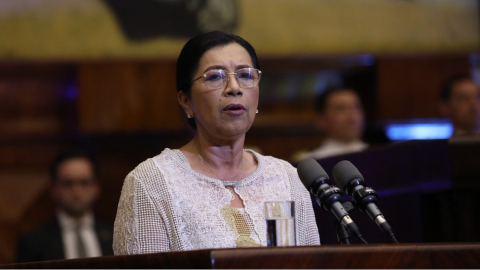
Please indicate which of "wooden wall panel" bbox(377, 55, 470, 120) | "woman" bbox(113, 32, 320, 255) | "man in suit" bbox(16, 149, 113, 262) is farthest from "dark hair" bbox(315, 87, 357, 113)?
"woman" bbox(113, 32, 320, 255)

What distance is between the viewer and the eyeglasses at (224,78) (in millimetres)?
2486

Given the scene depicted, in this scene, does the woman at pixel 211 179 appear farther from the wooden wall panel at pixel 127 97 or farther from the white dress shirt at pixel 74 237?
the wooden wall panel at pixel 127 97

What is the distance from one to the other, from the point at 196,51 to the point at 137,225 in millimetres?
581

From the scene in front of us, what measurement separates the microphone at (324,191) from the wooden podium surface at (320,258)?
0.20 m

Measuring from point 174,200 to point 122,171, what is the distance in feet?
12.3

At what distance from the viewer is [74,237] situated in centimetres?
471

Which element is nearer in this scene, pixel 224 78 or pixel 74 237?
pixel 224 78

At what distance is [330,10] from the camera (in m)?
6.46

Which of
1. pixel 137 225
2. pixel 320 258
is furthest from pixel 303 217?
pixel 320 258

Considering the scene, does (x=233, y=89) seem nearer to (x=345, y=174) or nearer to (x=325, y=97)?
(x=345, y=174)

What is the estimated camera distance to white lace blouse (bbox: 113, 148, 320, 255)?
2.37 m

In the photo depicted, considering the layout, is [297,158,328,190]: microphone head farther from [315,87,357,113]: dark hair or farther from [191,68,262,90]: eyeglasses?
[315,87,357,113]: dark hair

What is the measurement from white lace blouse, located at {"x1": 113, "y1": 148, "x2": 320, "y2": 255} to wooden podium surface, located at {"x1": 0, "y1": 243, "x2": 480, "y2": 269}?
0.62m

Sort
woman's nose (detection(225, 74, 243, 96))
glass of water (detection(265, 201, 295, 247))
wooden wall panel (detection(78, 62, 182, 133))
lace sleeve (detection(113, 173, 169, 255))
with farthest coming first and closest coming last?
wooden wall panel (detection(78, 62, 182, 133)), woman's nose (detection(225, 74, 243, 96)), lace sleeve (detection(113, 173, 169, 255)), glass of water (detection(265, 201, 295, 247))
